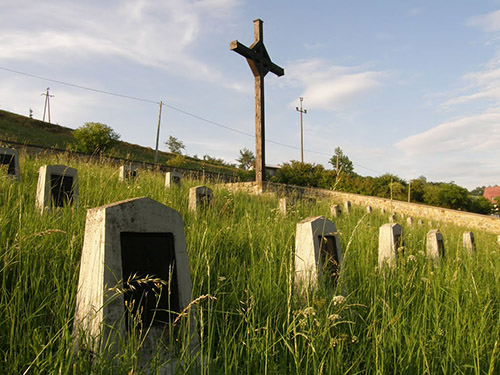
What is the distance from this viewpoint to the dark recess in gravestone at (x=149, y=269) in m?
1.54

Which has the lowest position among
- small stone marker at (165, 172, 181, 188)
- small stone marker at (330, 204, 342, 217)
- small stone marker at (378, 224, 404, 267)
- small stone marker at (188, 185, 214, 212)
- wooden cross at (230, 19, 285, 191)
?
small stone marker at (378, 224, 404, 267)

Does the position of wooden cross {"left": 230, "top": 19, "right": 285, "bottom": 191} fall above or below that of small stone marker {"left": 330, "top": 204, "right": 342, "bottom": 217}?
above

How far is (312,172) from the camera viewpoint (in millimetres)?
26266

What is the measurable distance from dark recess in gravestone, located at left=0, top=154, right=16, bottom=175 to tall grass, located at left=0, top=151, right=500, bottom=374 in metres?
1.48

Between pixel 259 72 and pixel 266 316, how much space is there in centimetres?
1006

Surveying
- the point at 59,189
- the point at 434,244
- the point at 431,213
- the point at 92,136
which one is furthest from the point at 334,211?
the point at 92,136

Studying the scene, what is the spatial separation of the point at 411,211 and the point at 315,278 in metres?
20.2

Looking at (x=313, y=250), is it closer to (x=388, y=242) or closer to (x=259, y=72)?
(x=388, y=242)

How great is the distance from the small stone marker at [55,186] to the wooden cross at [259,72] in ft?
23.6

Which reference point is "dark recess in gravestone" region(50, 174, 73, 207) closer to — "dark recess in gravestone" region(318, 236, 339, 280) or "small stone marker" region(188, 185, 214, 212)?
"small stone marker" region(188, 185, 214, 212)

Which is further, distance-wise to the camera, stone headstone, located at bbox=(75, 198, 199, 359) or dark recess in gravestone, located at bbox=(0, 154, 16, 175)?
dark recess in gravestone, located at bbox=(0, 154, 16, 175)

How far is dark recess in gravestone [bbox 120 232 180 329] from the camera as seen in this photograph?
1.54m

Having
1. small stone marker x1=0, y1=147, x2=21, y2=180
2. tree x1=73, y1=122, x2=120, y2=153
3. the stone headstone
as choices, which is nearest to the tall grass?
the stone headstone

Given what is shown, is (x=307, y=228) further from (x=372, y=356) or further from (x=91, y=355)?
(x=91, y=355)
